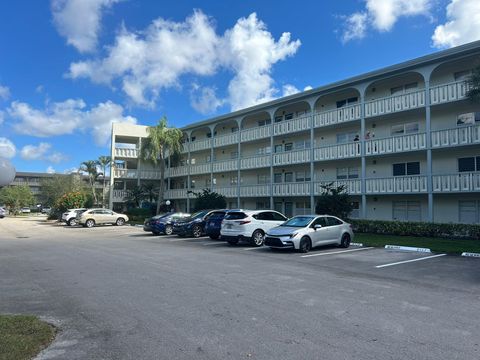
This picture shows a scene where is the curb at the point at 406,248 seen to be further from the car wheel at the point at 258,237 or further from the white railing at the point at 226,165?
the white railing at the point at 226,165

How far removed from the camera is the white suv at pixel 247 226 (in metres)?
17.7

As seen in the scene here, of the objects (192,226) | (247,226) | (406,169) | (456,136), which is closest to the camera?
(247,226)

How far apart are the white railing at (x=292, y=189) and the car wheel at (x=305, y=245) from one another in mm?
14153

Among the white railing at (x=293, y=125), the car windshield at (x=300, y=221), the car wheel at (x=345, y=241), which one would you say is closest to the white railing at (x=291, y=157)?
the white railing at (x=293, y=125)

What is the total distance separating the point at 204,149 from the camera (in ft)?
135

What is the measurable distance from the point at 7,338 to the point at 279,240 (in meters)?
11.1

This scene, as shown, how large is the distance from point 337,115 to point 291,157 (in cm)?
508

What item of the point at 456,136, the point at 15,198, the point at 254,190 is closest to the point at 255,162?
the point at 254,190

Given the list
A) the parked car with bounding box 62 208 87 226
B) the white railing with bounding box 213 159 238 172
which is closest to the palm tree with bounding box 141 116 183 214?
the white railing with bounding box 213 159 238 172

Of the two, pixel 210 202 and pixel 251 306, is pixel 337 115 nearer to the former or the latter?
pixel 210 202

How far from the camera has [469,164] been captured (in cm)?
2262

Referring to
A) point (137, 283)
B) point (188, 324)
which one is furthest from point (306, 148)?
point (188, 324)

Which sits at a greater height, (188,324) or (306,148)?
(306,148)

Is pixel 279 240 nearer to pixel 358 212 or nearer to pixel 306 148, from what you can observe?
pixel 358 212
